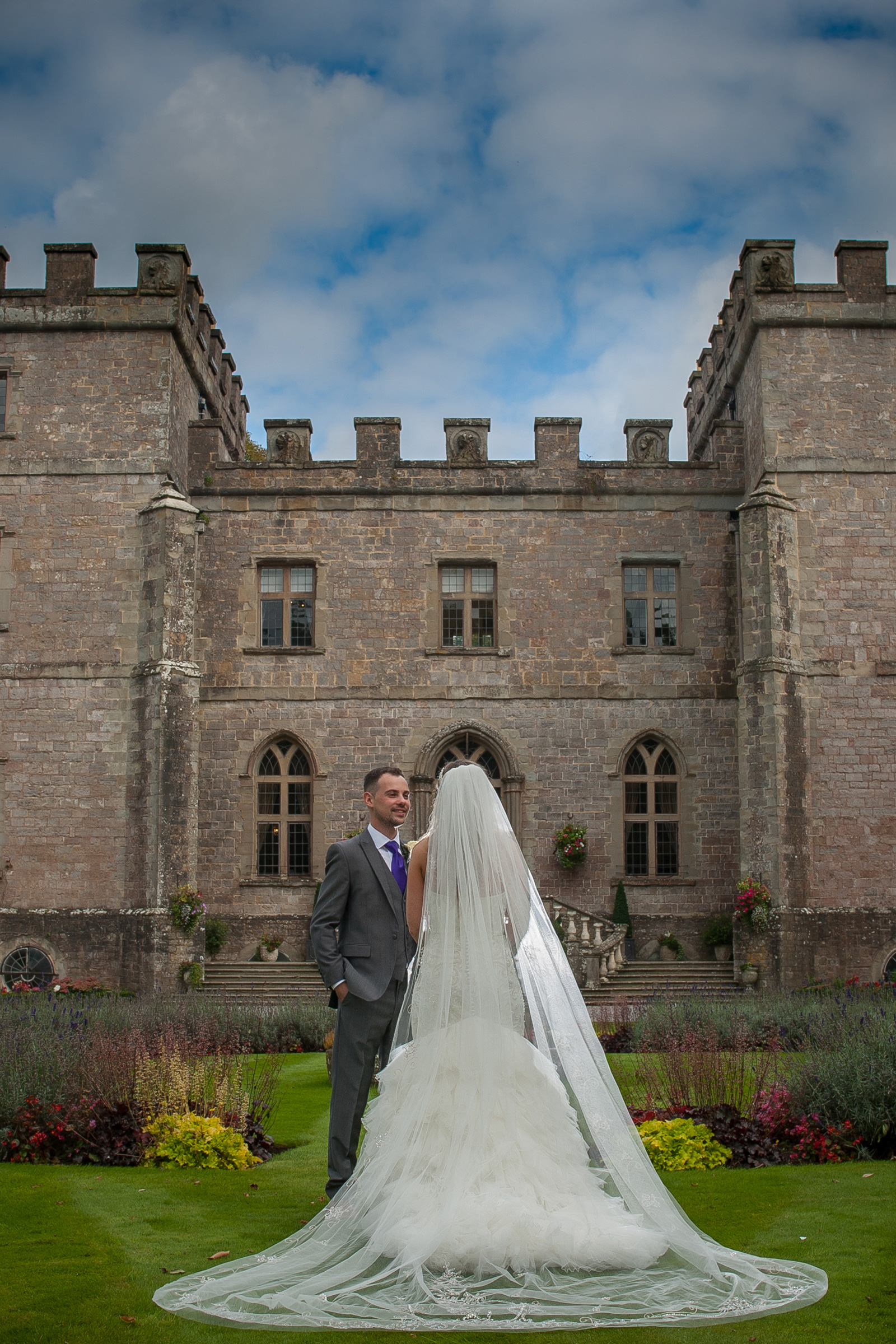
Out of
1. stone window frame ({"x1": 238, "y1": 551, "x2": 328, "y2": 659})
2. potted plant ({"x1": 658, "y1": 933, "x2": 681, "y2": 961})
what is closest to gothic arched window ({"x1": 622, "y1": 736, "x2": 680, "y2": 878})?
potted plant ({"x1": 658, "y1": 933, "x2": 681, "y2": 961})

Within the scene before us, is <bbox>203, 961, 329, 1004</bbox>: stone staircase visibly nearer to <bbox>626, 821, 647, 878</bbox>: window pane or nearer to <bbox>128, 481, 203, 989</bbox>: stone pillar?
<bbox>128, 481, 203, 989</bbox>: stone pillar

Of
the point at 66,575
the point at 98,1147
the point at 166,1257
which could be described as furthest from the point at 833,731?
the point at 166,1257

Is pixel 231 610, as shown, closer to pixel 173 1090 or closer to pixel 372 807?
pixel 173 1090

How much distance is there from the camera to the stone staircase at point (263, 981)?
18156 millimetres

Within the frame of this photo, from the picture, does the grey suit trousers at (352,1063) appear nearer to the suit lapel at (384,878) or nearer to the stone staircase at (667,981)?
the suit lapel at (384,878)

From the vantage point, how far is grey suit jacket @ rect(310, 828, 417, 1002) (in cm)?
639

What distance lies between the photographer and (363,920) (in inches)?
256

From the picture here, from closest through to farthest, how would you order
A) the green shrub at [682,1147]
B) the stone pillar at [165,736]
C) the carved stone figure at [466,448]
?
the green shrub at [682,1147]
the stone pillar at [165,736]
the carved stone figure at [466,448]

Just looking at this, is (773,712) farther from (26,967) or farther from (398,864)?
(398,864)

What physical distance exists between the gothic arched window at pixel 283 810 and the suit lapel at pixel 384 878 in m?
14.0

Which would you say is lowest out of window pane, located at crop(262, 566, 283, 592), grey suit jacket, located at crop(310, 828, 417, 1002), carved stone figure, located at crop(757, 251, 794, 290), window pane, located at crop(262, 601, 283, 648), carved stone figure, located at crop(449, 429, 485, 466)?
grey suit jacket, located at crop(310, 828, 417, 1002)

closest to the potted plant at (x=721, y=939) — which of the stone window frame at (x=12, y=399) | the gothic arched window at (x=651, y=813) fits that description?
the gothic arched window at (x=651, y=813)

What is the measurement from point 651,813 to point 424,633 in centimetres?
500

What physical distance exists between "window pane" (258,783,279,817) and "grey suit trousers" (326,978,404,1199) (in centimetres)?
1431
